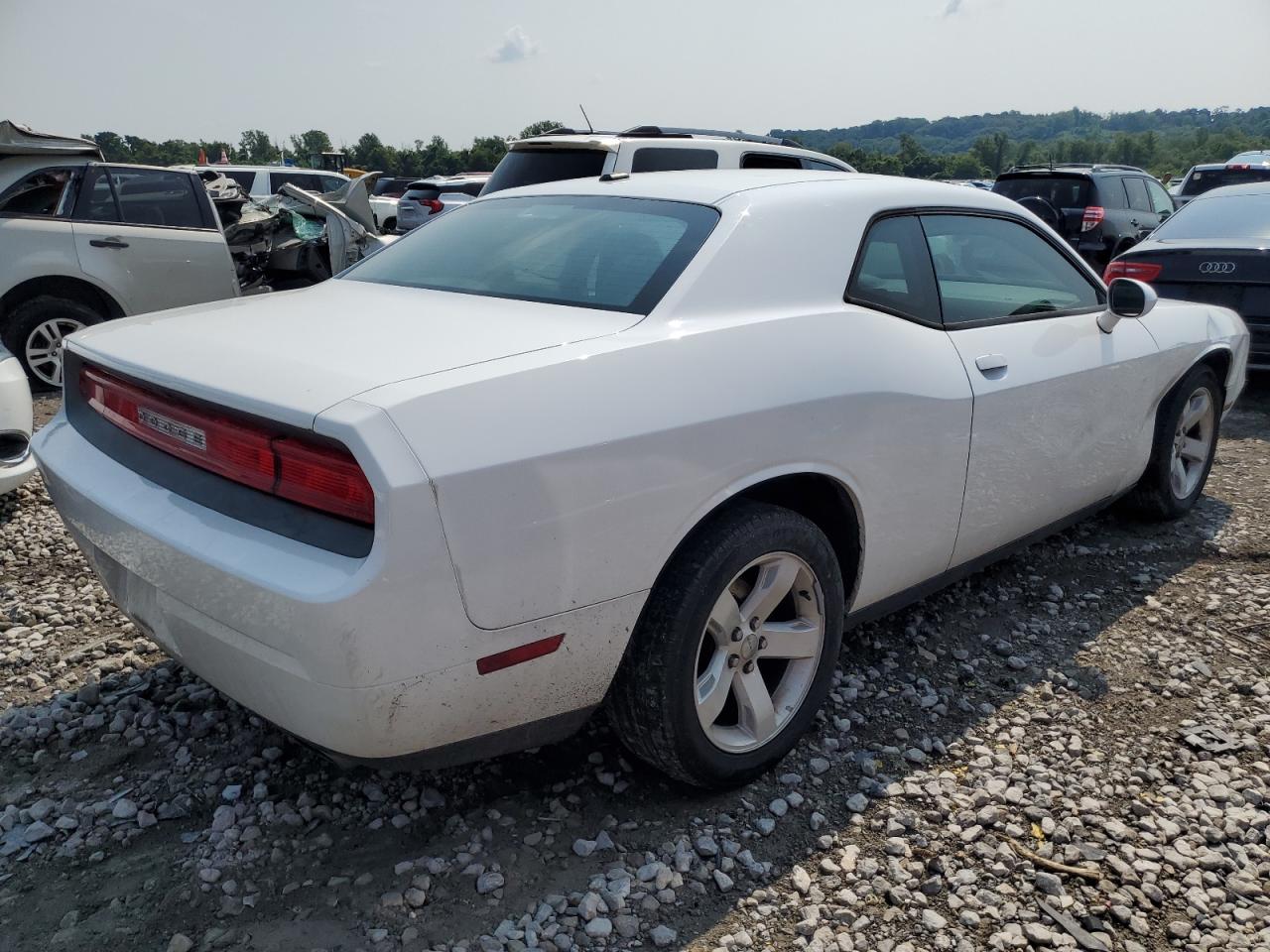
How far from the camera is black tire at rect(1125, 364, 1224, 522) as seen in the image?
4094 mm

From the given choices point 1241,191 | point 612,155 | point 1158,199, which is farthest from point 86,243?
point 1158,199

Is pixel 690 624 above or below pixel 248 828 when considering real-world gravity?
above

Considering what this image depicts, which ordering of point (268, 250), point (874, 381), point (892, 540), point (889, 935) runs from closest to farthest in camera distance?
point (889, 935)
point (874, 381)
point (892, 540)
point (268, 250)

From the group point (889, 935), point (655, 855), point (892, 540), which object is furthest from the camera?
point (892, 540)

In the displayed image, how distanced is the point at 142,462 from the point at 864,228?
2025 mm

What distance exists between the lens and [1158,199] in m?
13.0

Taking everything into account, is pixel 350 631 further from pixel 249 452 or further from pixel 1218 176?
pixel 1218 176

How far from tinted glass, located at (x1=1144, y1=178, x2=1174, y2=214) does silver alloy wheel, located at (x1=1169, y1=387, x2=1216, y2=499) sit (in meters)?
9.71

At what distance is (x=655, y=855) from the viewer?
2.29 m

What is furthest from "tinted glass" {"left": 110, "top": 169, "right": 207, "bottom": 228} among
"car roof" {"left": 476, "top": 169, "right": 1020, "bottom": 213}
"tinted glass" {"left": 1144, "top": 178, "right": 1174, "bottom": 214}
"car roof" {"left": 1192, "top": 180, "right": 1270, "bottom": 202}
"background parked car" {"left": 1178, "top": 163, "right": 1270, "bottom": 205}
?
"background parked car" {"left": 1178, "top": 163, "right": 1270, "bottom": 205}

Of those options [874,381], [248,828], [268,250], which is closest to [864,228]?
[874,381]

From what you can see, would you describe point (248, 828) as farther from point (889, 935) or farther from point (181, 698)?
point (889, 935)

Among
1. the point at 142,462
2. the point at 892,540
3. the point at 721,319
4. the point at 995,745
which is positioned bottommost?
the point at 995,745

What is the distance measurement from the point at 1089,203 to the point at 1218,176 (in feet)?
15.2
